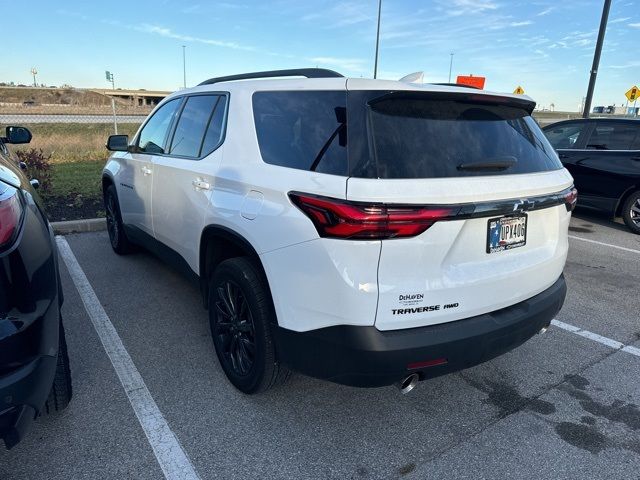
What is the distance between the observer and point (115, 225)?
539 cm

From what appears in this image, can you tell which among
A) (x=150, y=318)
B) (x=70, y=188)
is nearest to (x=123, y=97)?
(x=70, y=188)

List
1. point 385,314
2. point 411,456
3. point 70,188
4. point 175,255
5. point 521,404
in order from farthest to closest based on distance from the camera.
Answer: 1. point 70,188
2. point 175,255
3. point 521,404
4. point 411,456
5. point 385,314

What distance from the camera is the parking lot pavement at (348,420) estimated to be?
233 centimetres

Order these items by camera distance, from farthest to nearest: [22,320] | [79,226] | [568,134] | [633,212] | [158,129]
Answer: [568,134], [633,212], [79,226], [158,129], [22,320]

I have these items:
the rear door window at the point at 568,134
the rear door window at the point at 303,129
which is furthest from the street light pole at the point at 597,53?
the rear door window at the point at 303,129

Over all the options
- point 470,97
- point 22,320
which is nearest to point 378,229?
point 470,97

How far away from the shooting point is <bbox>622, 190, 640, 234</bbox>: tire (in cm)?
743

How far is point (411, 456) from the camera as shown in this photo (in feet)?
7.90

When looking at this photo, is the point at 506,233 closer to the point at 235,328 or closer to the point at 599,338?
the point at 235,328

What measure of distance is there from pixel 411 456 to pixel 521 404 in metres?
0.88

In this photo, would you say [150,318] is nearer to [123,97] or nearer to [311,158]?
[311,158]

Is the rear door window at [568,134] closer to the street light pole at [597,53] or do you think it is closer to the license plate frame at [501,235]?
the street light pole at [597,53]

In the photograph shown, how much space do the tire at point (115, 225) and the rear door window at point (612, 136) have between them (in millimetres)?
7393

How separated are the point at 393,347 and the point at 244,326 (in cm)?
99
